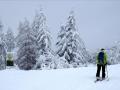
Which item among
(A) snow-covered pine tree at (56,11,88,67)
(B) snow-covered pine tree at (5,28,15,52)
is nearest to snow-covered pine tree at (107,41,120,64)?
(A) snow-covered pine tree at (56,11,88,67)

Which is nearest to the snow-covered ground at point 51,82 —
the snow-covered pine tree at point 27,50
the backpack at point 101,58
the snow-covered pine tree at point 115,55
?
the backpack at point 101,58

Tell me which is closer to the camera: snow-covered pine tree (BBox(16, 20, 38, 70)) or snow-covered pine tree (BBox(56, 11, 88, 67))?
snow-covered pine tree (BBox(56, 11, 88, 67))

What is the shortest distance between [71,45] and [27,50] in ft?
24.5

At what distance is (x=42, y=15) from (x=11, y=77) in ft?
66.2

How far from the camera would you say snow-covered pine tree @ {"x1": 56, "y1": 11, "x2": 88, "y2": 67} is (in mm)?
33812

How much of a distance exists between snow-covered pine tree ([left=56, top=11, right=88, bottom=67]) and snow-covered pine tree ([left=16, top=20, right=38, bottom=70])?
14.7ft

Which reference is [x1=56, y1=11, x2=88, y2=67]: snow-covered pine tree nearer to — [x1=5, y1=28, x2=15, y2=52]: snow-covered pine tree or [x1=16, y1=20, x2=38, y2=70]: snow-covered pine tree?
[x1=16, y1=20, x2=38, y2=70]: snow-covered pine tree

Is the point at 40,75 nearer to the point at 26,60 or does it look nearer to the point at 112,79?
the point at 112,79

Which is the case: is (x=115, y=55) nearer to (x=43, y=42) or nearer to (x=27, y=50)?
(x=43, y=42)

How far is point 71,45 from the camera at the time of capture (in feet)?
112

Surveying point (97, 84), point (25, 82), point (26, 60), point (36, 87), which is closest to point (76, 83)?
point (97, 84)

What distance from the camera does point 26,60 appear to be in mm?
35594

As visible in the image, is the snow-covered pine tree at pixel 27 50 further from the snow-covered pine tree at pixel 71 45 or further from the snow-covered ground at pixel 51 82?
the snow-covered ground at pixel 51 82

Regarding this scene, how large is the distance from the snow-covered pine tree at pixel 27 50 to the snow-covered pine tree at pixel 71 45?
4.47 metres
